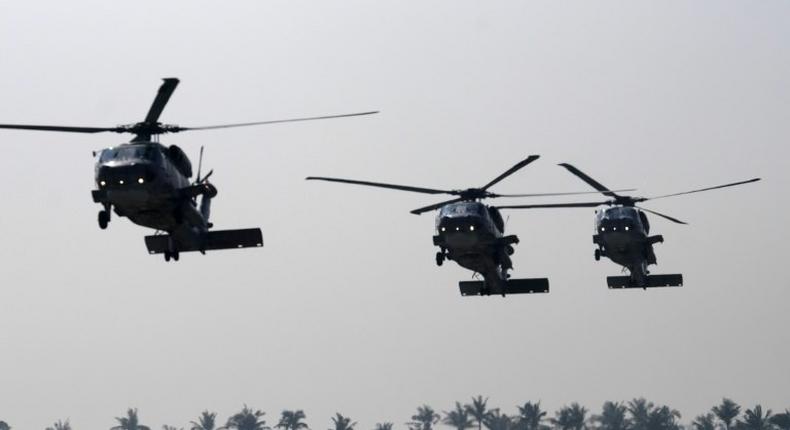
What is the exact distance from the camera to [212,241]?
4516cm

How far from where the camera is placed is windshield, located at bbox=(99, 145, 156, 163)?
4038 centimetres

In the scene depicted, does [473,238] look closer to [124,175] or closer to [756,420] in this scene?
[124,175]

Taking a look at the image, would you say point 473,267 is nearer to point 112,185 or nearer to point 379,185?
point 379,185

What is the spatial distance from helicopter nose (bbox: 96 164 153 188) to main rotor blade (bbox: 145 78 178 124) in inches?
92.0

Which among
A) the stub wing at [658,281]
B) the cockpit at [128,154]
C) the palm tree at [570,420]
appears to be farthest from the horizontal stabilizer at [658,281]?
the palm tree at [570,420]

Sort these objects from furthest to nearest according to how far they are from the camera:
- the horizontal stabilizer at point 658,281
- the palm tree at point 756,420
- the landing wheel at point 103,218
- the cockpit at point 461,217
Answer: the palm tree at point 756,420
the horizontal stabilizer at point 658,281
the cockpit at point 461,217
the landing wheel at point 103,218

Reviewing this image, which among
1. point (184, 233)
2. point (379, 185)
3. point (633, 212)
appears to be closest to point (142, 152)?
point (184, 233)

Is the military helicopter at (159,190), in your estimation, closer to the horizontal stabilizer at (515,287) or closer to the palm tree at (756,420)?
the horizontal stabilizer at (515,287)

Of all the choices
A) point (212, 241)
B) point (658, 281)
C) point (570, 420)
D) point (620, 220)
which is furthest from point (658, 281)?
point (570, 420)

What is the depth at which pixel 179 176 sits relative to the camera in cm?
4250

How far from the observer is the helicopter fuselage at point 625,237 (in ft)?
191

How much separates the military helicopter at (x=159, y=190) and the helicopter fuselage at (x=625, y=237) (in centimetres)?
1980

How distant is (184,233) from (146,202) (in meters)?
3.64

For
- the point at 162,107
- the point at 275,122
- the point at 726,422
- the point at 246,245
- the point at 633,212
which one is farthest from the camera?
the point at 726,422
